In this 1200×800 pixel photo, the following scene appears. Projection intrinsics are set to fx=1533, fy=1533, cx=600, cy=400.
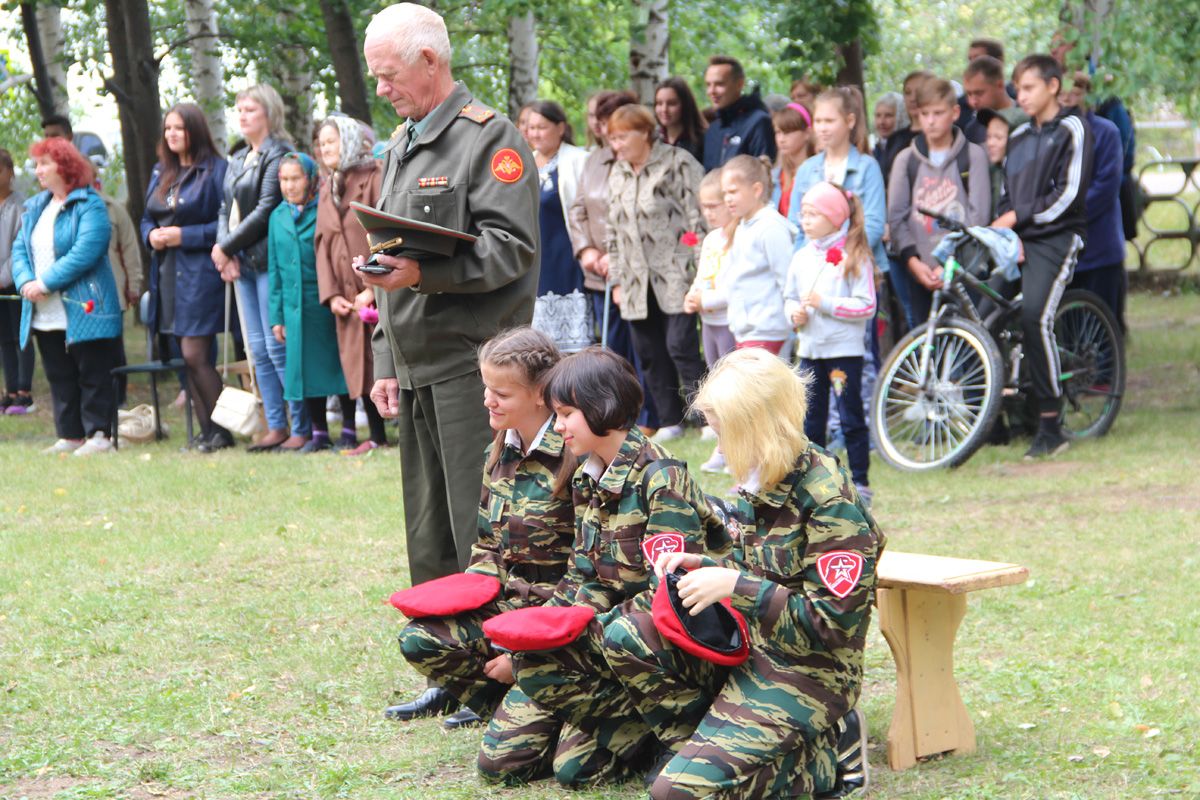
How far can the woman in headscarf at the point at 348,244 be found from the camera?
917cm

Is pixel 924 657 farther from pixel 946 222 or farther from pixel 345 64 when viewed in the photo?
pixel 345 64

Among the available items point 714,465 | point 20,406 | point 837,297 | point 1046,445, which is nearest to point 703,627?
point 837,297

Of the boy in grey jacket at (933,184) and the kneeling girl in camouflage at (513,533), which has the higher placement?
→ the boy in grey jacket at (933,184)

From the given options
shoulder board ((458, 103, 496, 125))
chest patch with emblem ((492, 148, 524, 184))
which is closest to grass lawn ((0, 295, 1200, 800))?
chest patch with emblem ((492, 148, 524, 184))

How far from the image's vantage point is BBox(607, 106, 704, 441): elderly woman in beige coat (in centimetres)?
923

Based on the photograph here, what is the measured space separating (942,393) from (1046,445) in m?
0.79

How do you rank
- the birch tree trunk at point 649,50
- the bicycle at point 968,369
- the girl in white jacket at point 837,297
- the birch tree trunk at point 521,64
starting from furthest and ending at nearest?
the birch tree trunk at point 521,64 → the birch tree trunk at point 649,50 → the bicycle at point 968,369 → the girl in white jacket at point 837,297

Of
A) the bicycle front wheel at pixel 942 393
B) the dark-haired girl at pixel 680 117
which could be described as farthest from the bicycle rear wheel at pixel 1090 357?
the dark-haired girl at pixel 680 117

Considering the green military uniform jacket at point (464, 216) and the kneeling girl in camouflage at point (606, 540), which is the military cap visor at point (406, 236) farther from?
the kneeling girl in camouflage at point (606, 540)

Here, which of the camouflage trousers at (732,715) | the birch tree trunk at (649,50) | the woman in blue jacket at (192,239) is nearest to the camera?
the camouflage trousers at (732,715)

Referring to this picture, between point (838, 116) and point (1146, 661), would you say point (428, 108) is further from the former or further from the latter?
point (838, 116)

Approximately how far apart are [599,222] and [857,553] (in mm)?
6158

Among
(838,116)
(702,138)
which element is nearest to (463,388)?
(838,116)

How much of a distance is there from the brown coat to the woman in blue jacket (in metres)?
0.96
